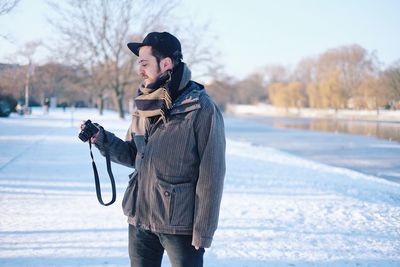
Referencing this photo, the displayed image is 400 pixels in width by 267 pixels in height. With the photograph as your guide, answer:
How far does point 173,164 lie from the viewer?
223 centimetres

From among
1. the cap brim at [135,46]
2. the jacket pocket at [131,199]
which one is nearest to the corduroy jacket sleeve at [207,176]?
the jacket pocket at [131,199]

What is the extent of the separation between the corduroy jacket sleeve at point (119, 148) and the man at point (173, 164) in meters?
0.26

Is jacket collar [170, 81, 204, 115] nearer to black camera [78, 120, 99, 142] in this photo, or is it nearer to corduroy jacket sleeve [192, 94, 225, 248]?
corduroy jacket sleeve [192, 94, 225, 248]

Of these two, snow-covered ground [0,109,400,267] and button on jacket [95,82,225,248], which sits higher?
button on jacket [95,82,225,248]

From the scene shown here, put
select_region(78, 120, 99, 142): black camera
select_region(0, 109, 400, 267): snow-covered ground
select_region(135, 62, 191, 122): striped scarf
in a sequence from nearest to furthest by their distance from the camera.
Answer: select_region(135, 62, 191, 122): striped scarf
select_region(78, 120, 99, 142): black camera
select_region(0, 109, 400, 267): snow-covered ground

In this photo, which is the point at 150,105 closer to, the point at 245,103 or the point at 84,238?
the point at 84,238

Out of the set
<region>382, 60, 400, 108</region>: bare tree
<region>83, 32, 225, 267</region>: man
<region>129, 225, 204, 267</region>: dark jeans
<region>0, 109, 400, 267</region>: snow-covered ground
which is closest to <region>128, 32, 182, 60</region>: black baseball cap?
<region>83, 32, 225, 267</region>: man

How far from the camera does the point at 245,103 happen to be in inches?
5281

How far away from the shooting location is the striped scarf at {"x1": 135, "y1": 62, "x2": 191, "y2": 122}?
7.48 ft

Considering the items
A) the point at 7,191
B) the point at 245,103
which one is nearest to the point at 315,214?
the point at 7,191

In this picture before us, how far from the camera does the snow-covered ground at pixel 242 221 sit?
4191 mm

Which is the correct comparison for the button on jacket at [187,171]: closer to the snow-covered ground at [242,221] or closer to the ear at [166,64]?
the ear at [166,64]

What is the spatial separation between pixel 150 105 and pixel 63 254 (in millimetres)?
2522

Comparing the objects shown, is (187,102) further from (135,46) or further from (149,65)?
(135,46)
